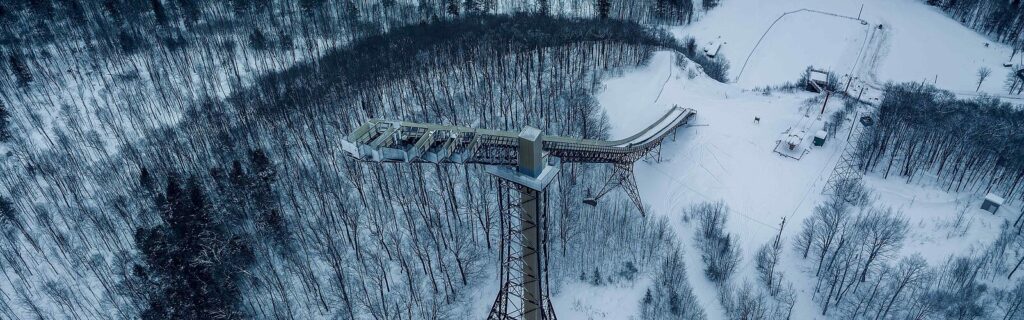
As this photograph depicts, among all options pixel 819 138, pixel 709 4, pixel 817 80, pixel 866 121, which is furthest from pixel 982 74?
pixel 709 4

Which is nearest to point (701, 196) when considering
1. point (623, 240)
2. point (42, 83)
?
point (623, 240)

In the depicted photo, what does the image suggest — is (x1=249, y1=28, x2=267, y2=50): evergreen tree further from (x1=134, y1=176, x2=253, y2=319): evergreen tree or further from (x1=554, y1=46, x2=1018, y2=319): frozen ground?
(x1=554, y1=46, x2=1018, y2=319): frozen ground

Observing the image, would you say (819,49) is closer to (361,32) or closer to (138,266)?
(361,32)

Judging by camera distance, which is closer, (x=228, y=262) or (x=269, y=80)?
(x=228, y=262)

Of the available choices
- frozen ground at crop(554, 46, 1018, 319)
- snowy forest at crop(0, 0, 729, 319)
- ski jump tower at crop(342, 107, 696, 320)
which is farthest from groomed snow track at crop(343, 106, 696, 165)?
frozen ground at crop(554, 46, 1018, 319)

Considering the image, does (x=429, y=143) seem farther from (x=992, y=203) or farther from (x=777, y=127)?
(x=992, y=203)
